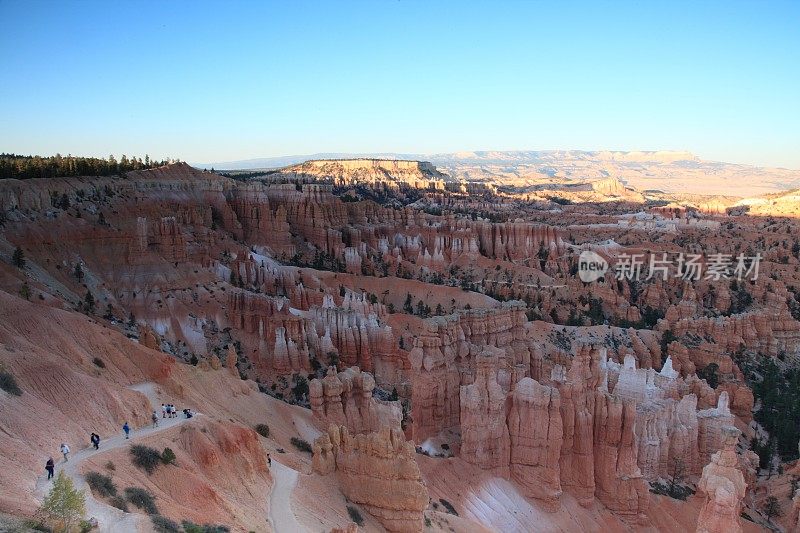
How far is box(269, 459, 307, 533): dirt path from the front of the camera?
1602cm

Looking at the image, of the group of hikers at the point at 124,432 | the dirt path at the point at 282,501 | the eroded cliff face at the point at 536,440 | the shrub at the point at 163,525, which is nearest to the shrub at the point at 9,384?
the group of hikers at the point at 124,432

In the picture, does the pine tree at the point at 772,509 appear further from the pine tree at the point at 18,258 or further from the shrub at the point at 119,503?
the pine tree at the point at 18,258

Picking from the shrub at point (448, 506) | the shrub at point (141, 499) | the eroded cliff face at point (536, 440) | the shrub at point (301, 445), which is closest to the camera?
the shrub at point (141, 499)

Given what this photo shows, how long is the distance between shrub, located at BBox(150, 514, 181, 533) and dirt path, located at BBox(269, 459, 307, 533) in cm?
352

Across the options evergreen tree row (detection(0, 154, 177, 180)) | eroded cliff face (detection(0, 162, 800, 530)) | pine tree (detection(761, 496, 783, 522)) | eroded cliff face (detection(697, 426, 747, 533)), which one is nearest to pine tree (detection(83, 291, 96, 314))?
eroded cliff face (detection(0, 162, 800, 530))

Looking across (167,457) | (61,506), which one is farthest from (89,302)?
(61,506)

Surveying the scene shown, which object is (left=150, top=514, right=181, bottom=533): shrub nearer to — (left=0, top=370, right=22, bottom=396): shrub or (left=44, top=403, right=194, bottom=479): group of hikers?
(left=44, top=403, right=194, bottom=479): group of hikers

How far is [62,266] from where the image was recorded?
40.4 metres

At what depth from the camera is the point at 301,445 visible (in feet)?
76.6

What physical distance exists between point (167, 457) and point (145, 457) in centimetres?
52

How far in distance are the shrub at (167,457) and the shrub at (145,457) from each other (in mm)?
96

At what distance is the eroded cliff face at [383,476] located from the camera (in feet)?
61.9

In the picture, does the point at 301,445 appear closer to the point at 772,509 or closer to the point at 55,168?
the point at 772,509

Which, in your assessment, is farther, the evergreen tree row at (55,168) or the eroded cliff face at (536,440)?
the evergreen tree row at (55,168)
